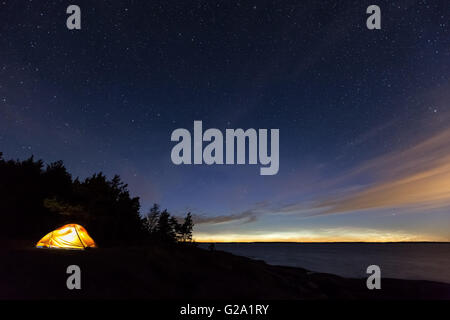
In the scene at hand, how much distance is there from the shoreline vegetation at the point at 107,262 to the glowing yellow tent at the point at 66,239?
0.92m

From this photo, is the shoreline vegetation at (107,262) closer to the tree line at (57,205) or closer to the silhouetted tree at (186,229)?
the tree line at (57,205)

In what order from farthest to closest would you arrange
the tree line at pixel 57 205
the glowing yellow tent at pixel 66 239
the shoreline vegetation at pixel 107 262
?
the tree line at pixel 57 205, the glowing yellow tent at pixel 66 239, the shoreline vegetation at pixel 107 262

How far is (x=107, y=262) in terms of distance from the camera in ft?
39.2

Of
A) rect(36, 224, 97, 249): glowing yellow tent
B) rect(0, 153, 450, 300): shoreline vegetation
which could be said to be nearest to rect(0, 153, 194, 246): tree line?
rect(0, 153, 450, 300): shoreline vegetation

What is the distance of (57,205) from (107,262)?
1206 cm

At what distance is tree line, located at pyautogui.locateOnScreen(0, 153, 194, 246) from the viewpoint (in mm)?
22344

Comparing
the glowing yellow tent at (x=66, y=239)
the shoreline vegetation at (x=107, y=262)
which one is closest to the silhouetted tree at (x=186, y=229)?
the shoreline vegetation at (x=107, y=262)

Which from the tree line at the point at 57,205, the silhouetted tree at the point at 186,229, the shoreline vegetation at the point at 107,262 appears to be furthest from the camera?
the silhouetted tree at the point at 186,229

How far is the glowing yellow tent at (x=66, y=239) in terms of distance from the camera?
1554cm

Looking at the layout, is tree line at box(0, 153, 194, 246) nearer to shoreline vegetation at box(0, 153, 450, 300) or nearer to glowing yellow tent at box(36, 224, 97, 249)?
shoreline vegetation at box(0, 153, 450, 300)

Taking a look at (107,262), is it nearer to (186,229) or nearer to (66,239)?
(66,239)
